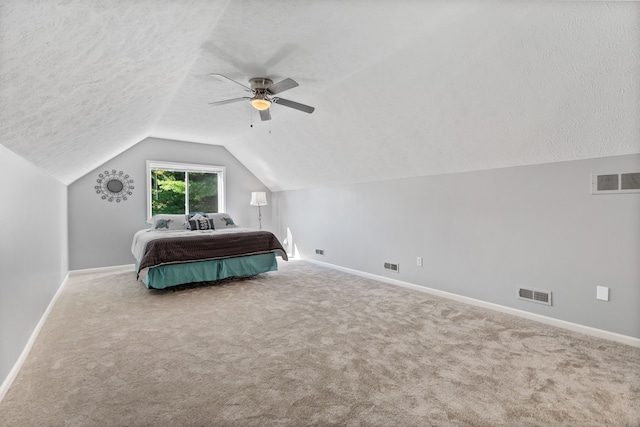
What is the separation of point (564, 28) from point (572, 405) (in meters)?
2.25

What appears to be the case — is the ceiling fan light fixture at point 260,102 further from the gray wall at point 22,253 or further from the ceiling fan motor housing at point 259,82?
the gray wall at point 22,253

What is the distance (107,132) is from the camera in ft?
11.0

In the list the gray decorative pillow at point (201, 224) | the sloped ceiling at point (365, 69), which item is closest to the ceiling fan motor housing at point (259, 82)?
the sloped ceiling at point (365, 69)

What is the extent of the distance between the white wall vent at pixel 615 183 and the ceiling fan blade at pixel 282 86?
2.70 meters

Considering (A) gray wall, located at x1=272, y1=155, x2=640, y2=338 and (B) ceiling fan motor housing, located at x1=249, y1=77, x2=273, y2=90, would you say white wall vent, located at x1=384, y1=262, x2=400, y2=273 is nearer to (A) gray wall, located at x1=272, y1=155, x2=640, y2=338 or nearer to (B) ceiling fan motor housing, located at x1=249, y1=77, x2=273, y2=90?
(A) gray wall, located at x1=272, y1=155, x2=640, y2=338

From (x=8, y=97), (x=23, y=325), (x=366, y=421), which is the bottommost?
(x=366, y=421)

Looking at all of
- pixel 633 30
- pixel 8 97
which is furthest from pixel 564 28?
pixel 8 97

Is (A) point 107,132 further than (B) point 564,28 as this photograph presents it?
Yes

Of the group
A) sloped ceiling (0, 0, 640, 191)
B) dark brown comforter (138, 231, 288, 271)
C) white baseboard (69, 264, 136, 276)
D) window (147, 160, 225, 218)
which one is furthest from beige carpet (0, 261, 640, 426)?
window (147, 160, 225, 218)

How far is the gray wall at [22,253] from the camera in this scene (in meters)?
1.91

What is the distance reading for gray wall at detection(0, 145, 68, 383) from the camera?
1909 mm

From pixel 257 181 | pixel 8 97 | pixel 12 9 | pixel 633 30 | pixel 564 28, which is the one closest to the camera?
pixel 12 9

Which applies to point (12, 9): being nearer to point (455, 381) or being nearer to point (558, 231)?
point (455, 381)

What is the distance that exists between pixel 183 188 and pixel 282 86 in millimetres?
4272
